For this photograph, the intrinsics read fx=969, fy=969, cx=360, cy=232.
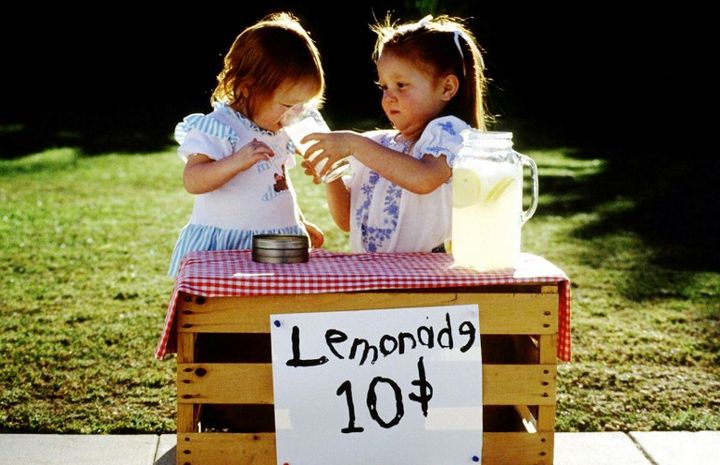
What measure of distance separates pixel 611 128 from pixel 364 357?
8983 mm

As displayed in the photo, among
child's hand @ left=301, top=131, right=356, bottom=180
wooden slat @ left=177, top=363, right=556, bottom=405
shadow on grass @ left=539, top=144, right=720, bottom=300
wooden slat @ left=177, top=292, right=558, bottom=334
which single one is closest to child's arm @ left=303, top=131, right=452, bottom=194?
child's hand @ left=301, top=131, right=356, bottom=180

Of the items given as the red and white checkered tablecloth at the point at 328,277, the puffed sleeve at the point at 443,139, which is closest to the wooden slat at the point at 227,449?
the red and white checkered tablecloth at the point at 328,277

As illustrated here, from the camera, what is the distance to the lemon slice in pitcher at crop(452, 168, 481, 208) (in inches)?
81.7

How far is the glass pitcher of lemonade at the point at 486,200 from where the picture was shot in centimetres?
208

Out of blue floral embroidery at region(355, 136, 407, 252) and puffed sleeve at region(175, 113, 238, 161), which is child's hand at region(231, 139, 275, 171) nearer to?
puffed sleeve at region(175, 113, 238, 161)

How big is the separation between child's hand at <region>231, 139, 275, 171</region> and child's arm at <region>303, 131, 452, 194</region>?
0.32ft

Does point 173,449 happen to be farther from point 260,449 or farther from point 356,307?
point 356,307

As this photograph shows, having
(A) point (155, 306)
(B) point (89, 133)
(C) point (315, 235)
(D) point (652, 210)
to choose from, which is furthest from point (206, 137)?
(B) point (89, 133)

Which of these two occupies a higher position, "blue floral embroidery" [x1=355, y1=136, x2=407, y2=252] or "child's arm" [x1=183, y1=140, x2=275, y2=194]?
"child's arm" [x1=183, y1=140, x2=275, y2=194]

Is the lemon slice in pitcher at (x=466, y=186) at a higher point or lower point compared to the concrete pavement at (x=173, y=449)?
higher

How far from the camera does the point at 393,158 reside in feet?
7.36

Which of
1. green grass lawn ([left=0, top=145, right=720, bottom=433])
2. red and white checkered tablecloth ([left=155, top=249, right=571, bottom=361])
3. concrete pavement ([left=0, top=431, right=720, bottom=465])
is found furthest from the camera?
green grass lawn ([left=0, top=145, right=720, bottom=433])

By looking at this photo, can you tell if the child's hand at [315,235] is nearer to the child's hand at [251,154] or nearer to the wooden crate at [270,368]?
the child's hand at [251,154]

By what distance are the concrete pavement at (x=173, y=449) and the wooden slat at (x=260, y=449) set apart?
0.57 m
